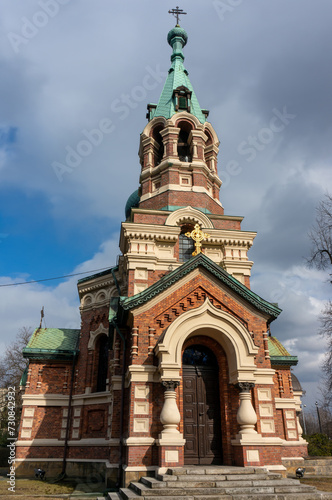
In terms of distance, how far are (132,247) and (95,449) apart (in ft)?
27.6

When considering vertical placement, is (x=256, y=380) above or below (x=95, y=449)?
above

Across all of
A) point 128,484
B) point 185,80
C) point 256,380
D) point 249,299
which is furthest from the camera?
point 185,80

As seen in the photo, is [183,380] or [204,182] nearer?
[183,380]

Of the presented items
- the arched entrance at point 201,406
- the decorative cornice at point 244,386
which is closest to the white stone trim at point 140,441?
the arched entrance at point 201,406

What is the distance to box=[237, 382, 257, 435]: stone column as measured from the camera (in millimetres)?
10688

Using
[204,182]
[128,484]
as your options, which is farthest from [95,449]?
[204,182]

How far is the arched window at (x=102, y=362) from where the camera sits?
17.2 metres

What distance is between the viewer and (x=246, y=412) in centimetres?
1073

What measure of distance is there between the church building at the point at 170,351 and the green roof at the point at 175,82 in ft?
0.40

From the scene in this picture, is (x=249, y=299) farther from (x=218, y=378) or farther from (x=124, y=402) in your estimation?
(x=124, y=402)

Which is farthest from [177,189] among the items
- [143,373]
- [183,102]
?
[143,373]

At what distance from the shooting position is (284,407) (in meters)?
16.9

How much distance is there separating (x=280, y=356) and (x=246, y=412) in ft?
25.2

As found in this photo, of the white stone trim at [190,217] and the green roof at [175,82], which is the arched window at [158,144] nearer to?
the green roof at [175,82]
